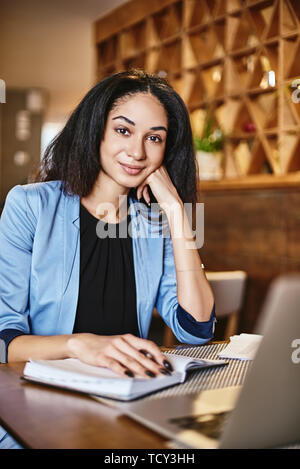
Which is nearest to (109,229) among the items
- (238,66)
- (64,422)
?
(64,422)

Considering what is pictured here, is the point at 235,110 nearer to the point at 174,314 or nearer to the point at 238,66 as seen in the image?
the point at 238,66

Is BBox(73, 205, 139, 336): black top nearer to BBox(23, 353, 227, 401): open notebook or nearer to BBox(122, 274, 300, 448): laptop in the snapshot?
BBox(23, 353, 227, 401): open notebook

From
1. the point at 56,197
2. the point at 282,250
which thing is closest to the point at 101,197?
the point at 56,197

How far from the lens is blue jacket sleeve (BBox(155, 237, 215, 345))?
1.42 metres

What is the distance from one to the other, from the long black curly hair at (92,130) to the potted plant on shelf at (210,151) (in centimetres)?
235

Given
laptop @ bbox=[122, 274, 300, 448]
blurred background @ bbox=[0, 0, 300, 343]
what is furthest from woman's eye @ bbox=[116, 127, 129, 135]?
blurred background @ bbox=[0, 0, 300, 343]

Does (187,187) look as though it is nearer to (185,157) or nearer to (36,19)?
(185,157)

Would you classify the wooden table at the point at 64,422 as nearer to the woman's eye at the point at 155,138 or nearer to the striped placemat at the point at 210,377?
the striped placemat at the point at 210,377

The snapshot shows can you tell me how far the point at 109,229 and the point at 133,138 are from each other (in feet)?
0.92

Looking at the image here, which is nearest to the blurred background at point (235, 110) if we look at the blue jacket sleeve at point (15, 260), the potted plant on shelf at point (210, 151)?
the potted plant on shelf at point (210, 151)

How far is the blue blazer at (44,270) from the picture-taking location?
137 centimetres

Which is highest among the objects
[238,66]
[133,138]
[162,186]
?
[238,66]

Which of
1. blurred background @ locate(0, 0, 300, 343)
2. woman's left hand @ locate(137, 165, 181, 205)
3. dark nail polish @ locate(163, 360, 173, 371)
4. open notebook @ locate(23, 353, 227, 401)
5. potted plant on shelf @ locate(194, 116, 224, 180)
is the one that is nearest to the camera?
open notebook @ locate(23, 353, 227, 401)

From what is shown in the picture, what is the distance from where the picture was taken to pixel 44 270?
1.40 metres
